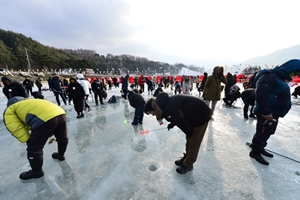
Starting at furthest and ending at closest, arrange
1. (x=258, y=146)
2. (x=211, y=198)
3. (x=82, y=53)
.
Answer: (x=82, y=53) < (x=258, y=146) < (x=211, y=198)

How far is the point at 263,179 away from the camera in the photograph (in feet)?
6.53

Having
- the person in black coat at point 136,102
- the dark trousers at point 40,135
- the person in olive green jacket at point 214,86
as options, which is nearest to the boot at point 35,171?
the dark trousers at point 40,135

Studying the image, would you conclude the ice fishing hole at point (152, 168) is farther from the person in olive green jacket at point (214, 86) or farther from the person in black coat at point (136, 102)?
the person in olive green jacket at point (214, 86)

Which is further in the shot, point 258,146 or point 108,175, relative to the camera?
point 258,146

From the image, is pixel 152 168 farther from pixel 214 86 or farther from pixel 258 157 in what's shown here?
pixel 214 86

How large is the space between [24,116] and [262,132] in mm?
3485

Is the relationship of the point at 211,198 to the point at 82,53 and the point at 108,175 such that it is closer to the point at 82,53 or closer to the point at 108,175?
the point at 108,175

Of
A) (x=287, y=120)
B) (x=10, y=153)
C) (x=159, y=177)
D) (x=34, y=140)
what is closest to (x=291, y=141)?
(x=287, y=120)

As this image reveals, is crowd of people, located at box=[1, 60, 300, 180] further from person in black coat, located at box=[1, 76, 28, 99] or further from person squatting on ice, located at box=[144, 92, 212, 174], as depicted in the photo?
person in black coat, located at box=[1, 76, 28, 99]

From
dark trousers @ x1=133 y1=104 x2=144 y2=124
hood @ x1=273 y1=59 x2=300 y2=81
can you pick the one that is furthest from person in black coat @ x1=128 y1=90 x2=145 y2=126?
hood @ x1=273 y1=59 x2=300 y2=81

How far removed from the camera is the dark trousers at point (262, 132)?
224cm

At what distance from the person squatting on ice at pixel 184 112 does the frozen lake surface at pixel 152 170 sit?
22.4 inches

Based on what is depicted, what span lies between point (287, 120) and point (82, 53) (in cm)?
11948

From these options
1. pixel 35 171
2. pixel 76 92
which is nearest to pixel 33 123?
pixel 35 171
